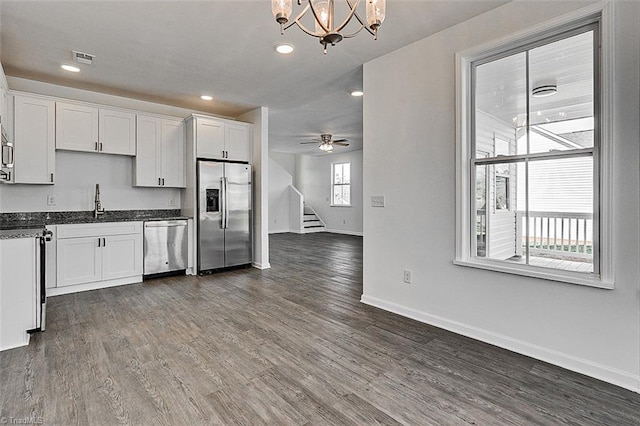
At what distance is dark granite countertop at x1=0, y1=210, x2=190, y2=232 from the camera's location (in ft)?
13.2

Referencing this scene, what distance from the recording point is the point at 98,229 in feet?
13.9

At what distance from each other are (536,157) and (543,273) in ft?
2.93

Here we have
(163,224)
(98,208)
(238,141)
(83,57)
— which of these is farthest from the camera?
(238,141)

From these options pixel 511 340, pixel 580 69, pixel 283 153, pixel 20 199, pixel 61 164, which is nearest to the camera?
pixel 580 69

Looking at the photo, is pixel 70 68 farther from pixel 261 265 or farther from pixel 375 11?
pixel 375 11

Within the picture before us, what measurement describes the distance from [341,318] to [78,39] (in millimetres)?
3728

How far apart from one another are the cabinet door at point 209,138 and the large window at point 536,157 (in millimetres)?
3796

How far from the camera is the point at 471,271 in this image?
9.28 ft

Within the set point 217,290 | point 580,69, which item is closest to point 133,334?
point 217,290

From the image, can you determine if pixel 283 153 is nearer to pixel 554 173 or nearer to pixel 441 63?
pixel 441 63

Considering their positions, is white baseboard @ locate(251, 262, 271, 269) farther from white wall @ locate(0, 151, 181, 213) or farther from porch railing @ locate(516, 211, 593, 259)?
porch railing @ locate(516, 211, 593, 259)

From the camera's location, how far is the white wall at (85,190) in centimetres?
414

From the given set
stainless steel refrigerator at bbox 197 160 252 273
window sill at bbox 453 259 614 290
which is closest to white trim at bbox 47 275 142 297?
stainless steel refrigerator at bbox 197 160 252 273

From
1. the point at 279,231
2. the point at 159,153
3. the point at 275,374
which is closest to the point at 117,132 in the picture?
the point at 159,153
